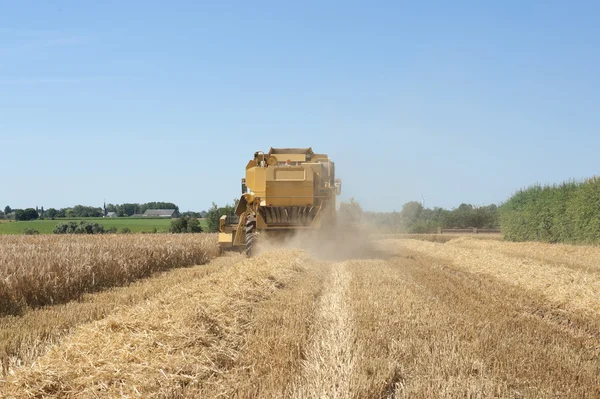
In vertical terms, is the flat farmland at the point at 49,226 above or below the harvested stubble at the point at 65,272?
above

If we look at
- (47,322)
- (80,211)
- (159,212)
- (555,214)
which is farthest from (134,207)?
(47,322)

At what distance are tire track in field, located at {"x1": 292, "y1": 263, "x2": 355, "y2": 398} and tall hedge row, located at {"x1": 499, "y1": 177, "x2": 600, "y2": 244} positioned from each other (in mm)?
20860

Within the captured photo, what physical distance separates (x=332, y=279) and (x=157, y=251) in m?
8.07

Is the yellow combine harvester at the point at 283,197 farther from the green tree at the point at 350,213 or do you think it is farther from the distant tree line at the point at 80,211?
the distant tree line at the point at 80,211

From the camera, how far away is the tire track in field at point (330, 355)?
4.81 meters

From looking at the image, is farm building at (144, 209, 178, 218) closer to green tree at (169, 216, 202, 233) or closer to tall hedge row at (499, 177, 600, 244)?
green tree at (169, 216, 202, 233)

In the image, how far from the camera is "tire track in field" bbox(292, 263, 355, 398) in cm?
481

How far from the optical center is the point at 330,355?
5.87m

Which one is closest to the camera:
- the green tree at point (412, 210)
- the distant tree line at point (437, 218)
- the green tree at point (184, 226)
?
the green tree at point (184, 226)

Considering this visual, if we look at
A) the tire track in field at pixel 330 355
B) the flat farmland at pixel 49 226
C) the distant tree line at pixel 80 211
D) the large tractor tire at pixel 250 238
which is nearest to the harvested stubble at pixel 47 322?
the tire track in field at pixel 330 355

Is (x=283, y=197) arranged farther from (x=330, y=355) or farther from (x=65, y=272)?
(x=330, y=355)

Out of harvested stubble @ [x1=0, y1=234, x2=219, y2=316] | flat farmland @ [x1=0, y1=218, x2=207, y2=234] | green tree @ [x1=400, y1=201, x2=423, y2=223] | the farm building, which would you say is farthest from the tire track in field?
the farm building

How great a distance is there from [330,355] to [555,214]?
27592mm

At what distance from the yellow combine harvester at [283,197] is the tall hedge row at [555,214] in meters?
13.5
